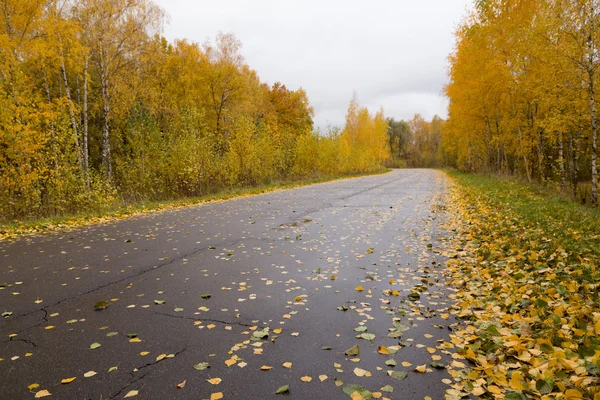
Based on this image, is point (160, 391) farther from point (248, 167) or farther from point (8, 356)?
point (248, 167)

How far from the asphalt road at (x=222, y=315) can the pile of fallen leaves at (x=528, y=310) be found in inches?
11.6

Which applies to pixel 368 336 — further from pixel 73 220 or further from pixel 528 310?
pixel 73 220

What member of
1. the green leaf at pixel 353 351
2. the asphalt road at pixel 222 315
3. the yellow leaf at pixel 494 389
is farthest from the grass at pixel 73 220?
the yellow leaf at pixel 494 389

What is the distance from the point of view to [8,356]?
3.23m

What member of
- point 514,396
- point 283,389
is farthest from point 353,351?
point 514,396

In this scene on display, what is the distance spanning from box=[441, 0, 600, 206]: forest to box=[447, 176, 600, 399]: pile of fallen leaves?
615 cm

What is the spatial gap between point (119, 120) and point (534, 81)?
24.9 meters

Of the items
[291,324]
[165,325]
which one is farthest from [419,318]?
[165,325]

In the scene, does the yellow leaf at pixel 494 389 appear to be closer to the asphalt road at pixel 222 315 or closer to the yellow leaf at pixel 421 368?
the asphalt road at pixel 222 315

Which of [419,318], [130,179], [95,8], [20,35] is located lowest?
[419,318]

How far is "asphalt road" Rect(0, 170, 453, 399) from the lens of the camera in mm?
2850

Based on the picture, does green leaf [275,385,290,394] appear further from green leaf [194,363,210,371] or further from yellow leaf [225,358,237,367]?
green leaf [194,363,210,371]

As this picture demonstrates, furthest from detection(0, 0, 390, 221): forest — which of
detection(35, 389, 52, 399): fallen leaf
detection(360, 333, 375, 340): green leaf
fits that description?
detection(360, 333, 375, 340): green leaf

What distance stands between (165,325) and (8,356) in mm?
1329
